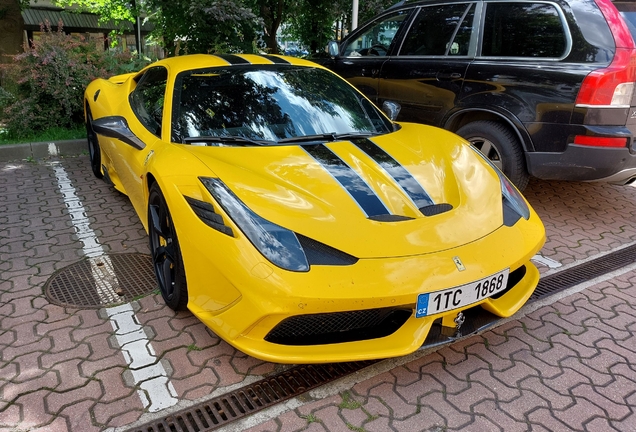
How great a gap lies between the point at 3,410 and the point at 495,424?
2.11 meters

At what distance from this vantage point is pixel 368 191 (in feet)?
8.23

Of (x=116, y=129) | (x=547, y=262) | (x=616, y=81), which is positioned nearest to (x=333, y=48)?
(x=616, y=81)

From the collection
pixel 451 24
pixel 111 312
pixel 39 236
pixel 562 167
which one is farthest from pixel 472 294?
pixel 451 24

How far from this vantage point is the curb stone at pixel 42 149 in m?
6.01

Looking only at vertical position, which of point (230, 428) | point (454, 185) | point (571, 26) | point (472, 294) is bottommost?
point (230, 428)

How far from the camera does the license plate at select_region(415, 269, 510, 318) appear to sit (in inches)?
82.9

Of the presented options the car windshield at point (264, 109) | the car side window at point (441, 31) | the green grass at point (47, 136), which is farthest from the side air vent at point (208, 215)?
the green grass at point (47, 136)

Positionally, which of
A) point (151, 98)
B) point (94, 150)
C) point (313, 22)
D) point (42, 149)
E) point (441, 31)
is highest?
point (313, 22)

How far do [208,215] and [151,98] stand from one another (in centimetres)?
169

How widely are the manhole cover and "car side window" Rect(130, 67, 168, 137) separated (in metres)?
0.96

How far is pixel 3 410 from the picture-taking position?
6.95 ft

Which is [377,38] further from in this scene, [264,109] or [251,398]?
[251,398]

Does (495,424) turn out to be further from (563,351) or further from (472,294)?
(563,351)

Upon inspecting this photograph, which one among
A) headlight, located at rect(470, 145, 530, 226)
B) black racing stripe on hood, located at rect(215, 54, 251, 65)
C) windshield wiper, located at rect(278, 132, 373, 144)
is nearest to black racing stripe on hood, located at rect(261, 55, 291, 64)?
black racing stripe on hood, located at rect(215, 54, 251, 65)
